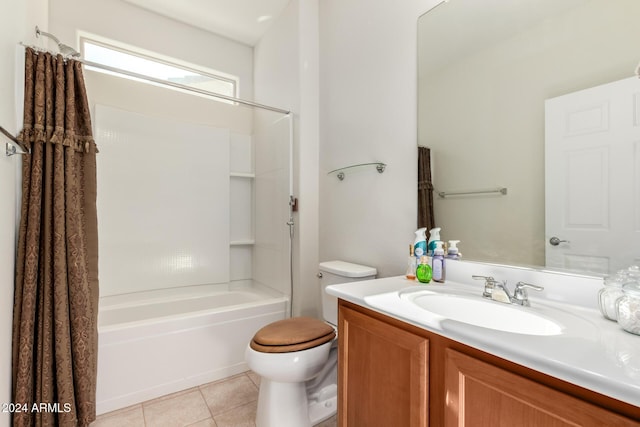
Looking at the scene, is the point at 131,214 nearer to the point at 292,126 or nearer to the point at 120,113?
the point at 120,113

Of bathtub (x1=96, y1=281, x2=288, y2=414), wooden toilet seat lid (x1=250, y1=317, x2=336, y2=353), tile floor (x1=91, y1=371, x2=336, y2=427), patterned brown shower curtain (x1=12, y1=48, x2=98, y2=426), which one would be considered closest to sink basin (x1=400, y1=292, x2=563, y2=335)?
wooden toilet seat lid (x1=250, y1=317, x2=336, y2=353)

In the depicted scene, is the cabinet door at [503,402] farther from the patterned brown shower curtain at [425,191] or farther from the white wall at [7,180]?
the white wall at [7,180]

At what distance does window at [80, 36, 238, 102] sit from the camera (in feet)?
7.70

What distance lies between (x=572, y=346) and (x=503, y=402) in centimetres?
19

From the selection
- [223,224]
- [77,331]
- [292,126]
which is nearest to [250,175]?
[223,224]

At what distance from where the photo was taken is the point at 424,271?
125 centimetres

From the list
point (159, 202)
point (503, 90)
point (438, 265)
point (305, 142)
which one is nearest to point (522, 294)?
point (438, 265)

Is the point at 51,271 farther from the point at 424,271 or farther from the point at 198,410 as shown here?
the point at 424,271

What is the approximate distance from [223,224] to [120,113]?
121 centimetres

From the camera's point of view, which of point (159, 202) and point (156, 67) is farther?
point (156, 67)

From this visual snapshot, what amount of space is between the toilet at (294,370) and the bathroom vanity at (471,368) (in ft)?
0.90

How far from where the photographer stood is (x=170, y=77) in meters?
2.68

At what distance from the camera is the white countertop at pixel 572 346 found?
0.50 m

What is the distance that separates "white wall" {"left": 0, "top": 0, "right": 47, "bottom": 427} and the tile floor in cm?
51
